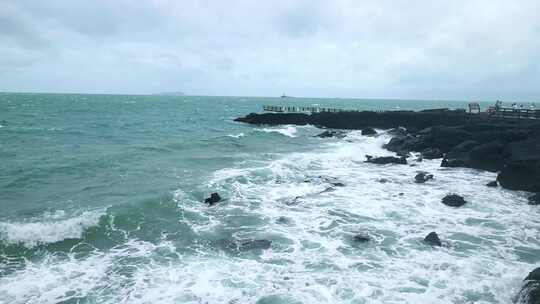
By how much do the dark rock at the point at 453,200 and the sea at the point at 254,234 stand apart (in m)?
0.32

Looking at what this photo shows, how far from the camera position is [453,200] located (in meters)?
18.8

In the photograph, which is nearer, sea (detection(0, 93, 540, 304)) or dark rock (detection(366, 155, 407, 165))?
sea (detection(0, 93, 540, 304))

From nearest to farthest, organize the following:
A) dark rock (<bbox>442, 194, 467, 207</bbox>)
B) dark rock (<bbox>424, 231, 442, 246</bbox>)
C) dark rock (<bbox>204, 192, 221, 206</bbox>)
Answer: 1. dark rock (<bbox>424, 231, 442, 246</bbox>)
2. dark rock (<bbox>442, 194, 467, 207</bbox>)
3. dark rock (<bbox>204, 192, 221, 206</bbox>)

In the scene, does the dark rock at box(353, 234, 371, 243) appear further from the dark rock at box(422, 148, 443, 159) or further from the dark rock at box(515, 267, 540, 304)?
the dark rock at box(422, 148, 443, 159)

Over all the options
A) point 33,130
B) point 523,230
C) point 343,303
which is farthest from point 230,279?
point 33,130

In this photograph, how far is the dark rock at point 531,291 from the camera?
9.56 meters

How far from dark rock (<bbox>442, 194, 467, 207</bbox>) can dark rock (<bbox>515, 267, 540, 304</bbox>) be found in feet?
27.0

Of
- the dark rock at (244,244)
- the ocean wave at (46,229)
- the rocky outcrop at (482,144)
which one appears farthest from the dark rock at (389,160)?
the ocean wave at (46,229)

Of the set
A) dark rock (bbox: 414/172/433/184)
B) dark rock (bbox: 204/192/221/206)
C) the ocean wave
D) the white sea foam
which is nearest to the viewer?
the white sea foam

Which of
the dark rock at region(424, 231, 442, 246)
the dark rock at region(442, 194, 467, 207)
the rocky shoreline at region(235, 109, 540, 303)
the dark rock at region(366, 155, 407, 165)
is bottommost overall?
the dark rock at region(424, 231, 442, 246)

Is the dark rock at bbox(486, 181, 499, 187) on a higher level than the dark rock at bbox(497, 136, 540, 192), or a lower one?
lower

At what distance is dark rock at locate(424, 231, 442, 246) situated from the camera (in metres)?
14.1

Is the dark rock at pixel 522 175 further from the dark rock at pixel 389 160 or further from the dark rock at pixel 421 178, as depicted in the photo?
the dark rock at pixel 389 160

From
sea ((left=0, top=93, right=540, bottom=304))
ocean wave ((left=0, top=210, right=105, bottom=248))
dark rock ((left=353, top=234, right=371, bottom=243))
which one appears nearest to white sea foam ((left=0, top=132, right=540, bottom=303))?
sea ((left=0, top=93, right=540, bottom=304))
